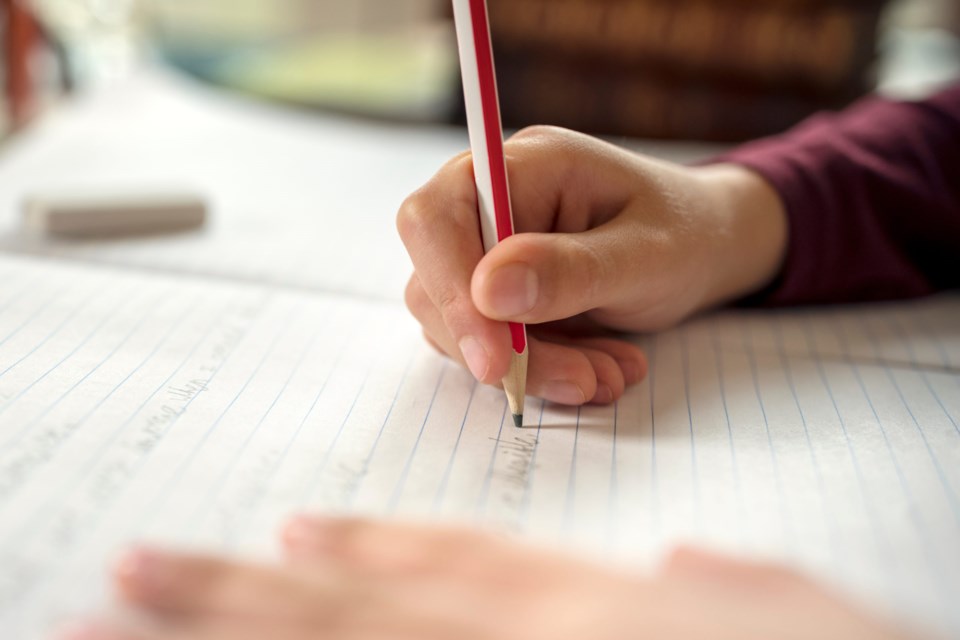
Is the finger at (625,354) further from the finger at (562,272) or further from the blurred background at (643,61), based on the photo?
the blurred background at (643,61)

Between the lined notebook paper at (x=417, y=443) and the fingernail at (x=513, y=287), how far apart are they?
60 mm

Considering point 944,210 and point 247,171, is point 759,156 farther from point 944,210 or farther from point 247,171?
point 247,171

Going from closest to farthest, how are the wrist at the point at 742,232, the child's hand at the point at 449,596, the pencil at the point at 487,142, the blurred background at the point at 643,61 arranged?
1. the child's hand at the point at 449,596
2. the pencil at the point at 487,142
3. the wrist at the point at 742,232
4. the blurred background at the point at 643,61

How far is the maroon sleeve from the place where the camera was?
0.55 metres

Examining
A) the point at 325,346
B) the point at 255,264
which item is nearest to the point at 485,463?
the point at 325,346

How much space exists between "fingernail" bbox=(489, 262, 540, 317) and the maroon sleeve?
0.80 feet

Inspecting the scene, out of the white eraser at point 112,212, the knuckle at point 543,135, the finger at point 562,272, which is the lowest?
the white eraser at point 112,212

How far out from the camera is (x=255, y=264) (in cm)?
57

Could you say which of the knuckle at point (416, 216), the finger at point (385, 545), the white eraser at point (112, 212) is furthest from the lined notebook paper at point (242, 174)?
the finger at point (385, 545)

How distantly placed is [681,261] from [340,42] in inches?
87.3

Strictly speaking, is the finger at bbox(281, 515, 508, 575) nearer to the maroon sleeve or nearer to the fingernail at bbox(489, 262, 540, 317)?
the fingernail at bbox(489, 262, 540, 317)

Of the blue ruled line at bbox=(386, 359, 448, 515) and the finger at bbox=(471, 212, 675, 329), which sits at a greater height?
the finger at bbox=(471, 212, 675, 329)

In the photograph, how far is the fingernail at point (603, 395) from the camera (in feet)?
1.35

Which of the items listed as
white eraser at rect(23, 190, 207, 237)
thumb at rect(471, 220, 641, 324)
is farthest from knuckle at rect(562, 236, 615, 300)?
white eraser at rect(23, 190, 207, 237)
